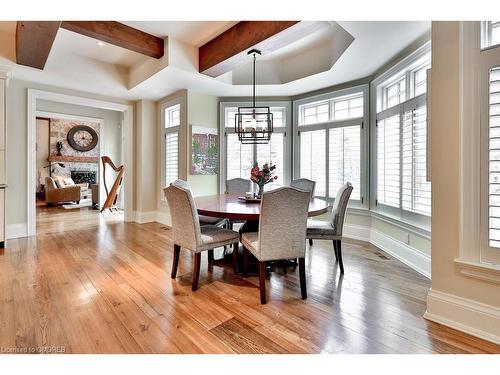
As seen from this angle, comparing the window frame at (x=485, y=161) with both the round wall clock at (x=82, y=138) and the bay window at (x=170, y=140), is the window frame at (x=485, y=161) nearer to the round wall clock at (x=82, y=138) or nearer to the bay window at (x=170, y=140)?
the bay window at (x=170, y=140)

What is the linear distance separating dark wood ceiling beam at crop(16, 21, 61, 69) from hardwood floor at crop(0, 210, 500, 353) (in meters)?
2.63

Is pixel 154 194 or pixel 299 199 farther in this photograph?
pixel 154 194

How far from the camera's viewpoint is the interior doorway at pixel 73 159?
184 inches

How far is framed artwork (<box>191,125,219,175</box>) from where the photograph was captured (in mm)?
4750

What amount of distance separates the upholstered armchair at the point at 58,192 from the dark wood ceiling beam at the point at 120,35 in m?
6.29

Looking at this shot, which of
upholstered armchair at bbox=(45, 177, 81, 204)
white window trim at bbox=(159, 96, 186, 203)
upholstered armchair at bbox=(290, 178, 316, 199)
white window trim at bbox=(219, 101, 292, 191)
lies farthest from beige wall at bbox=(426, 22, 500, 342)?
upholstered armchair at bbox=(45, 177, 81, 204)

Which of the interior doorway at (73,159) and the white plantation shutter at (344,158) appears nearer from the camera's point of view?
the white plantation shutter at (344,158)

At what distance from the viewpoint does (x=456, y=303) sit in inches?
70.8

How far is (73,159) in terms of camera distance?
9.57 metres

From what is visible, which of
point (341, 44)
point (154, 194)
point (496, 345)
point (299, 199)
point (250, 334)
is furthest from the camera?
point (154, 194)

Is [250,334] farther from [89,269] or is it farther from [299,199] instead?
[89,269]

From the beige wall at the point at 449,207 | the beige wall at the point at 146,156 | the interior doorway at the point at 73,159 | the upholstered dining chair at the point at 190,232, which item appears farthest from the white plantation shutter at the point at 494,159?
the interior doorway at the point at 73,159

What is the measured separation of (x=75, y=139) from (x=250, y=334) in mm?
10572
